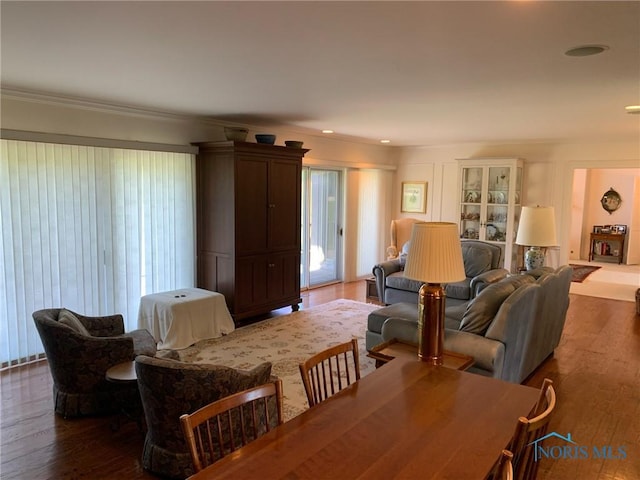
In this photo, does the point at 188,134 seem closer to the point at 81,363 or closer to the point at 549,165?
the point at 81,363

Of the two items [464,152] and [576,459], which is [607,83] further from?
[464,152]

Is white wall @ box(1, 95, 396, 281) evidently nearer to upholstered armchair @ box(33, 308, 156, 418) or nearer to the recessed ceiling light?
upholstered armchair @ box(33, 308, 156, 418)

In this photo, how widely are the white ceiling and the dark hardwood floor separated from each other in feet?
7.89

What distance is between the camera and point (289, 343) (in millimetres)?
4887

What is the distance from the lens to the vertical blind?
410 centimetres

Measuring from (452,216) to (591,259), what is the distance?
4.91 m

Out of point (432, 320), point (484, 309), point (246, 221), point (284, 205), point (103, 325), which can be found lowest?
point (103, 325)

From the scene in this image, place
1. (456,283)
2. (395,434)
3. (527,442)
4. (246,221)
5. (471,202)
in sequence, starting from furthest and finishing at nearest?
(471,202) → (456,283) → (246,221) → (395,434) → (527,442)

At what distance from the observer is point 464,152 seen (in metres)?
8.29

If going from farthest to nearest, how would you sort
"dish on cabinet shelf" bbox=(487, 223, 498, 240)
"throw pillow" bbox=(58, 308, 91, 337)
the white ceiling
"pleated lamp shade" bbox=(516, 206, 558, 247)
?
"dish on cabinet shelf" bbox=(487, 223, 498, 240) → "pleated lamp shade" bbox=(516, 206, 558, 247) → "throw pillow" bbox=(58, 308, 91, 337) → the white ceiling

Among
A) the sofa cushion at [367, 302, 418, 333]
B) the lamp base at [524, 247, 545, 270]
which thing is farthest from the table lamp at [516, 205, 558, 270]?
the sofa cushion at [367, 302, 418, 333]

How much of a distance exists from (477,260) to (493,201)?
6.34 ft

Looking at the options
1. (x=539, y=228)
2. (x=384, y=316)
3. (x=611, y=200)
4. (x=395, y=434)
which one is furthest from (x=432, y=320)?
(x=611, y=200)

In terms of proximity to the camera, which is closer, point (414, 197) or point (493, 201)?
point (493, 201)
